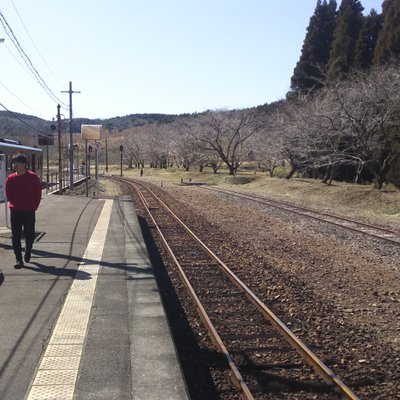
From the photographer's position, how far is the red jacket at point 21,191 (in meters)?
7.70

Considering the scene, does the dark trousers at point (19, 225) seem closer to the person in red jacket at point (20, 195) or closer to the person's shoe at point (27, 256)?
the person in red jacket at point (20, 195)

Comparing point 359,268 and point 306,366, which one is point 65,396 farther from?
point 359,268

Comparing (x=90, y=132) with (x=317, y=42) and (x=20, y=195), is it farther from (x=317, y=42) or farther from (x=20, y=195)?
(x=317, y=42)

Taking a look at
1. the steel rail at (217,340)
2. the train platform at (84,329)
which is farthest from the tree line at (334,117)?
the train platform at (84,329)

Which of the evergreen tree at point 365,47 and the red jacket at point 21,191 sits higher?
the evergreen tree at point 365,47

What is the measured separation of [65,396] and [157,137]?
288 ft

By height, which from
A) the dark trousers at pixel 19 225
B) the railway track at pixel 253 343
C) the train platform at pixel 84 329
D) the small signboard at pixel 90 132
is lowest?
the railway track at pixel 253 343

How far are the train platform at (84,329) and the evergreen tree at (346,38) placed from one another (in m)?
38.3

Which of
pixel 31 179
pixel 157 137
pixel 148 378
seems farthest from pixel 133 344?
pixel 157 137

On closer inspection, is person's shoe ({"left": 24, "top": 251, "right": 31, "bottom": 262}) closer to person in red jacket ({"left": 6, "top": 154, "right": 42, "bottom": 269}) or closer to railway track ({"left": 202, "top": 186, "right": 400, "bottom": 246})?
person in red jacket ({"left": 6, "top": 154, "right": 42, "bottom": 269})

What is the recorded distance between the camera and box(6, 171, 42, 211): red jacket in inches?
303

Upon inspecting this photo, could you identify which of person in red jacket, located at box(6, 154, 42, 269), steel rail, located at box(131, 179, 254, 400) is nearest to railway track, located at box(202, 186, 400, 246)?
steel rail, located at box(131, 179, 254, 400)

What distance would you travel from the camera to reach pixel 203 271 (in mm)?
9438

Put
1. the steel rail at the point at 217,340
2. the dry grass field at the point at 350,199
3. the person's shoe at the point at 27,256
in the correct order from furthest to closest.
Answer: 1. the dry grass field at the point at 350,199
2. the person's shoe at the point at 27,256
3. the steel rail at the point at 217,340
